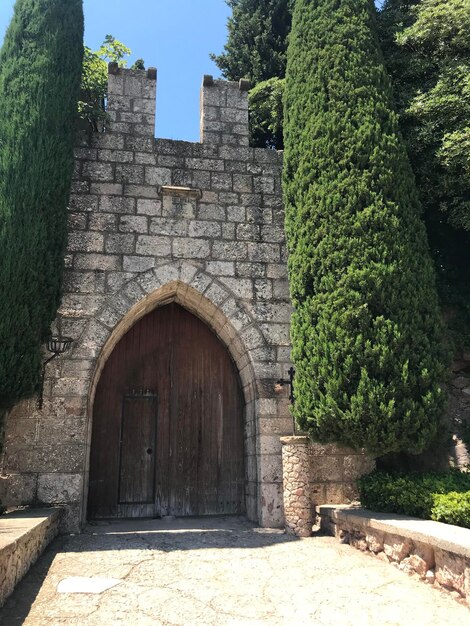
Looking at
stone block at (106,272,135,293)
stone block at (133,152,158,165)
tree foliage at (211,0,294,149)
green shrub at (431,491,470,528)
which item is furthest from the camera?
tree foliage at (211,0,294,149)

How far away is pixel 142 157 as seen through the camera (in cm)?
581

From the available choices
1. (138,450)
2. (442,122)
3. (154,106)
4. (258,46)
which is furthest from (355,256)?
(258,46)

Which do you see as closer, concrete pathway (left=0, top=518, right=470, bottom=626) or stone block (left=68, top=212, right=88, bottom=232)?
concrete pathway (left=0, top=518, right=470, bottom=626)

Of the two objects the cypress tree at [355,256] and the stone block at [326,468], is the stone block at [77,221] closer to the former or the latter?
the cypress tree at [355,256]

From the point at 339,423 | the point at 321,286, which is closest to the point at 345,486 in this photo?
the point at 339,423

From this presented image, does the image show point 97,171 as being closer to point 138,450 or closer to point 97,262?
point 97,262

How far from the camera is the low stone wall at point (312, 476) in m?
4.65

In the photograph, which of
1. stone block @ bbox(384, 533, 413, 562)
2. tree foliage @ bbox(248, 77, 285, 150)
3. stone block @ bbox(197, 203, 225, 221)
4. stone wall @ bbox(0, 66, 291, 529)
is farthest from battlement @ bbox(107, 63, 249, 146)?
stone block @ bbox(384, 533, 413, 562)

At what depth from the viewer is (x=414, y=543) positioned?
11.1ft

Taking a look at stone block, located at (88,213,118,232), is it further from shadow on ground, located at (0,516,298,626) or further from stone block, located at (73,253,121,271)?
shadow on ground, located at (0,516,298,626)

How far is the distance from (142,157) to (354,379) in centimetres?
356

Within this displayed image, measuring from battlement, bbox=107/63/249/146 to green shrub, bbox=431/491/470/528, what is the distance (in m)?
4.51

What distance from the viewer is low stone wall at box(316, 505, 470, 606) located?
2906 millimetres

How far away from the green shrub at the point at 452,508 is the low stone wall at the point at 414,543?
112 millimetres
